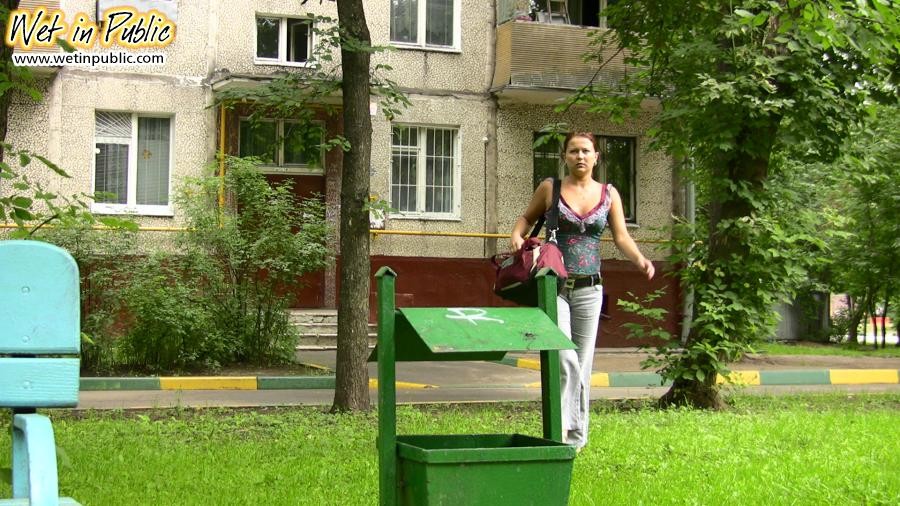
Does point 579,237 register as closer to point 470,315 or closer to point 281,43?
point 470,315

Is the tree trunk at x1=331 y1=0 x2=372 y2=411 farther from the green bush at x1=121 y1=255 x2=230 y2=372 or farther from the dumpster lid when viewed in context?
the dumpster lid

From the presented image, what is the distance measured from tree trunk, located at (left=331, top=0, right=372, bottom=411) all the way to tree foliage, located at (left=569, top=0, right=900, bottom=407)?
9.45ft

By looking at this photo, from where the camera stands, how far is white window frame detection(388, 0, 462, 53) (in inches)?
857

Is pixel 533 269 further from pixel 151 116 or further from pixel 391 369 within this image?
pixel 151 116

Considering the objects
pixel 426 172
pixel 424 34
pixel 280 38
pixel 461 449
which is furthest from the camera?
pixel 424 34

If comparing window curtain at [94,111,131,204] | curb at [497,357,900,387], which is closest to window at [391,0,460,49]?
window curtain at [94,111,131,204]

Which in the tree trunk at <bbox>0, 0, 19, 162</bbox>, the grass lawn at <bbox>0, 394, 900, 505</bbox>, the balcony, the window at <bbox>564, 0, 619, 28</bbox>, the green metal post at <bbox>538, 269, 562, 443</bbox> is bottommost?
the grass lawn at <bbox>0, 394, 900, 505</bbox>

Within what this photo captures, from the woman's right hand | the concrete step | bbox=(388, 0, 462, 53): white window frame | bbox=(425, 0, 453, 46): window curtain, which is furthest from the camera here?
bbox=(425, 0, 453, 46): window curtain

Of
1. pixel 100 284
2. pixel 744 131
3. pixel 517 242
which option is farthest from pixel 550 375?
pixel 100 284

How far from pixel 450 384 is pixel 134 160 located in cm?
863

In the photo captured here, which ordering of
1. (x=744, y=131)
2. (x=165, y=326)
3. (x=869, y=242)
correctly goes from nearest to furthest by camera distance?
(x=744, y=131)
(x=165, y=326)
(x=869, y=242)

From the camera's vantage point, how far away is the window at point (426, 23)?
21812 millimetres

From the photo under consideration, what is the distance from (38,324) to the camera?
3.43m

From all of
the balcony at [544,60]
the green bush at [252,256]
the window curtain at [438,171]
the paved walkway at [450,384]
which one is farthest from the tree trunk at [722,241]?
the window curtain at [438,171]
